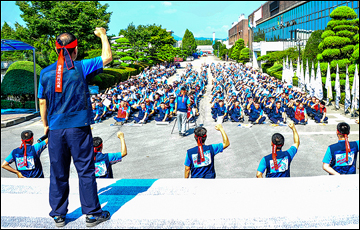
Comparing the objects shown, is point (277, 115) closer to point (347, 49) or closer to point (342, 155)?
point (347, 49)

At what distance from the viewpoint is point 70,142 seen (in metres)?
2.46

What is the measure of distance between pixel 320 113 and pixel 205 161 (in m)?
12.1

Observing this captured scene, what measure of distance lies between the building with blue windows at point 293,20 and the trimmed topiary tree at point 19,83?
21.5 metres

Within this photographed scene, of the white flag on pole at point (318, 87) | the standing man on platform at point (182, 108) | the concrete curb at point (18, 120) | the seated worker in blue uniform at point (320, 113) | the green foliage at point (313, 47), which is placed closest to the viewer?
the standing man on platform at point (182, 108)

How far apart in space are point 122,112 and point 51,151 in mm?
13122

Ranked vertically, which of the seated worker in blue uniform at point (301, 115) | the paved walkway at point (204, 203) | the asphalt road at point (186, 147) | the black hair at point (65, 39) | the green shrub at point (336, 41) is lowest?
the asphalt road at point (186, 147)

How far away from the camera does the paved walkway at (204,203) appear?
256cm

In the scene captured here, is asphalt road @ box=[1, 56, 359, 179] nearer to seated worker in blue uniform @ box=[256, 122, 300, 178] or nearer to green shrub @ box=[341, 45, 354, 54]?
seated worker in blue uniform @ box=[256, 122, 300, 178]

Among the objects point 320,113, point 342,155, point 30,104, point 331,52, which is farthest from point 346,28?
point 30,104

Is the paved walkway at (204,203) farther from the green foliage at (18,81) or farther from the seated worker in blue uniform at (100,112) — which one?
the green foliage at (18,81)

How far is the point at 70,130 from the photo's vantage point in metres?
2.45

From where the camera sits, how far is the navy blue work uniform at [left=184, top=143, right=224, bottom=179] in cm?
434

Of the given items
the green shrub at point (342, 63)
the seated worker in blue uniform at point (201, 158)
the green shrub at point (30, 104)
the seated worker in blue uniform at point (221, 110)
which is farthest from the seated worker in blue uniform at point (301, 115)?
the green shrub at point (30, 104)

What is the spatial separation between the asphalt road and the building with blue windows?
18.0 metres
